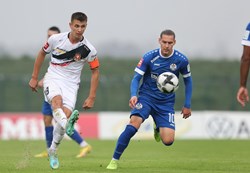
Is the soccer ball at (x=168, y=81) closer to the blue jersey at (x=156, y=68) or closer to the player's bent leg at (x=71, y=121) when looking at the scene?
the blue jersey at (x=156, y=68)

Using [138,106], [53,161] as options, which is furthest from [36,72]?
[138,106]

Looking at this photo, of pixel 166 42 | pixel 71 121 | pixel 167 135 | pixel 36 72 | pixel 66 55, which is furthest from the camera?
pixel 167 135

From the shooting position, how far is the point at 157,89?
12883 mm

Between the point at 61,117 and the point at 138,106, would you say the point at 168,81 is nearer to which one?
the point at 138,106

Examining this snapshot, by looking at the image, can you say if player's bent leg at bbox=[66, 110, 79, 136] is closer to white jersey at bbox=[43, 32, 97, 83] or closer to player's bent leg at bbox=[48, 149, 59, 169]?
player's bent leg at bbox=[48, 149, 59, 169]

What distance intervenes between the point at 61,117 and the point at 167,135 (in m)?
2.08

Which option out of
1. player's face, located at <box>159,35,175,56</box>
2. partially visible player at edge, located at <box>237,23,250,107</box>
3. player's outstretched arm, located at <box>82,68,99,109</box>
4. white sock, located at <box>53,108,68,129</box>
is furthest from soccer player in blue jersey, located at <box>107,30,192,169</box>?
partially visible player at edge, located at <box>237,23,250,107</box>

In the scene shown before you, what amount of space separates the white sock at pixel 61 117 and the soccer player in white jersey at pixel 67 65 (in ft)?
0.89

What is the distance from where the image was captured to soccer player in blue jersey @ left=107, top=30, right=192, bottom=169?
12.4m

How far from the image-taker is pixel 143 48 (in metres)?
47.6

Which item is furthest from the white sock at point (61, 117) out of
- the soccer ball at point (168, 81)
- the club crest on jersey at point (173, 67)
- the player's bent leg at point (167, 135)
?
the club crest on jersey at point (173, 67)

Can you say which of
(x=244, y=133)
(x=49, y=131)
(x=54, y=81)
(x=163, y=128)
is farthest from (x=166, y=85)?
(x=244, y=133)

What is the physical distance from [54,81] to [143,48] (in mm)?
35240

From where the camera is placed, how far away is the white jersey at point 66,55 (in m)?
12.6
